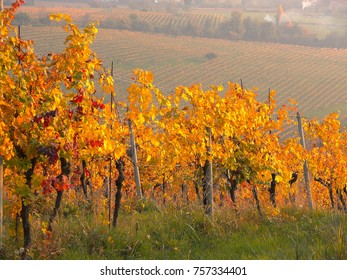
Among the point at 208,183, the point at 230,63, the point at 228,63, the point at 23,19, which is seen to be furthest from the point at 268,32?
the point at 208,183

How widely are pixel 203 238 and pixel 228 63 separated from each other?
7022cm

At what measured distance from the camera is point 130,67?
66938 mm

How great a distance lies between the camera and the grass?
237 inches

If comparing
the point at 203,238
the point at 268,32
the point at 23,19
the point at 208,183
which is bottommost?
the point at 203,238

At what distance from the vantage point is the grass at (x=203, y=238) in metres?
6.03

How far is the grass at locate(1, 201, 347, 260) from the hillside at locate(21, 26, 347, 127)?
47882mm

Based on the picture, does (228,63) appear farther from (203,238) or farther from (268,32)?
(203,238)

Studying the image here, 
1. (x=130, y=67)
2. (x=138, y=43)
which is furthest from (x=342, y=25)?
(x=130, y=67)

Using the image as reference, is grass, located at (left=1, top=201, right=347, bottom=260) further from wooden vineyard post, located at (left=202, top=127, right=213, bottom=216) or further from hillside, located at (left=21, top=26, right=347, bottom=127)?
hillside, located at (left=21, top=26, right=347, bottom=127)

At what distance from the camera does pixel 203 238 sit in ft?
23.2

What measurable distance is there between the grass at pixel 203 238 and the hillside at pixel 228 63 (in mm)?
47882

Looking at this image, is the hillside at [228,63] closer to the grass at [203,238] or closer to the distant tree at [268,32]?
the distant tree at [268,32]

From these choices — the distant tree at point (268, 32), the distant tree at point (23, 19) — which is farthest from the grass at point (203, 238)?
the distant tree at point (268, 32)

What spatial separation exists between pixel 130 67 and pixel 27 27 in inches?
876
